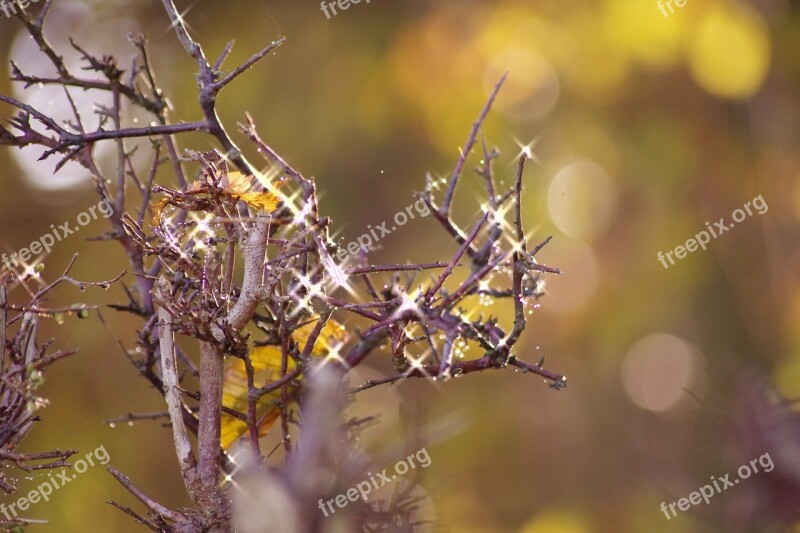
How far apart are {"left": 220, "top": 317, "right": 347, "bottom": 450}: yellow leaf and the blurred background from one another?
1.62 metres

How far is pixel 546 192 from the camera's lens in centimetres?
279

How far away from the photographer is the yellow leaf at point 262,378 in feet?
1.78

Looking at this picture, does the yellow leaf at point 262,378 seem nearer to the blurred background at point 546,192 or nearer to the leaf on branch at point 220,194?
the leaf on branch at point 220,194

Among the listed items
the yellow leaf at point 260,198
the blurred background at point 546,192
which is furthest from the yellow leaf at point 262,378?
the blurred background at point 546,192

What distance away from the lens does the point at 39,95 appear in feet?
6.48

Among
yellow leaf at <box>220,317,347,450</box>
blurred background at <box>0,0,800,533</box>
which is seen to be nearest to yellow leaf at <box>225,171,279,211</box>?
yellow leaf at <box>220,317,347,450</box>

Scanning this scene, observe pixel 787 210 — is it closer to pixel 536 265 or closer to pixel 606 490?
pixel 606 490

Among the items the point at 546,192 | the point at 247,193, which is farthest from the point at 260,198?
the point at 546,192

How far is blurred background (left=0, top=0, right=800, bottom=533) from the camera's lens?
2484mm

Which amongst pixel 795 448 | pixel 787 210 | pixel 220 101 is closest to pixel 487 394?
pixel 787 210

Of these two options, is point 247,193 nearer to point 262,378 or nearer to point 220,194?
point 220,194

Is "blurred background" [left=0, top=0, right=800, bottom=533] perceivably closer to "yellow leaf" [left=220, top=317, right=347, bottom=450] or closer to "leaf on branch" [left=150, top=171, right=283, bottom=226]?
"yellow leaf" [left=220, top=317, right=347, bottom=450]

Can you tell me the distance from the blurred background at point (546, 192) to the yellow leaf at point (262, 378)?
1622mm

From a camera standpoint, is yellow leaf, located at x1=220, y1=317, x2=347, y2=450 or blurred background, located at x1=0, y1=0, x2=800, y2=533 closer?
yellow leaf, located at x1=220, y1=317, x2=347, y2=450
